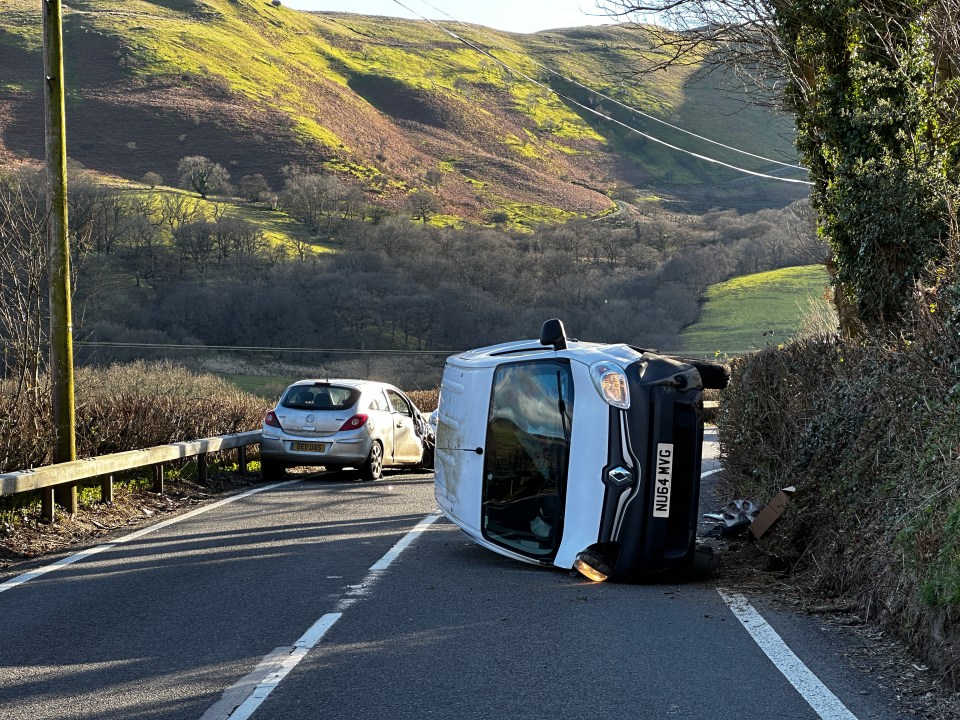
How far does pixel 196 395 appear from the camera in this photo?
2428 centimetres

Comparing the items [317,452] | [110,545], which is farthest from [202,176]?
[110,545]

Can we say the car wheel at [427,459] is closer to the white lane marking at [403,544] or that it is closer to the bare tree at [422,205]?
the white lane marking at [403,544]

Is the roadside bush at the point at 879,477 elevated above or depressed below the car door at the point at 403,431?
above

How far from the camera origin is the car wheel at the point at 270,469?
17859mm

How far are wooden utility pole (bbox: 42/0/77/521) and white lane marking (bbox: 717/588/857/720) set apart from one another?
8.07 m

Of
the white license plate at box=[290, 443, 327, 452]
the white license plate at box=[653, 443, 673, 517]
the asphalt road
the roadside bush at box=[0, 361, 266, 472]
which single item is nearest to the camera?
the asphalt road

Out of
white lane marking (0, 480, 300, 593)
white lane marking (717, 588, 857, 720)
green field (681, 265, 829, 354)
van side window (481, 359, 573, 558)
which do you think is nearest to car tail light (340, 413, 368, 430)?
white lane marking (0, 480, 300, 593)

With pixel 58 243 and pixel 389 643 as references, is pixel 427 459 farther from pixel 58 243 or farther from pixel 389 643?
pixel 389 643

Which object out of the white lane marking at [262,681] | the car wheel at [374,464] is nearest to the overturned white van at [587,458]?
the white lane marking at [262,681]

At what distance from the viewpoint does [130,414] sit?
17172 millimetres

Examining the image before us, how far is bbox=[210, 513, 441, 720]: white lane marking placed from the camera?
538cm

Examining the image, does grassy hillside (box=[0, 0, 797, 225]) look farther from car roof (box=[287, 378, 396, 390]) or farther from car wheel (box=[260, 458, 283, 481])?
car wheel (box=[260, 458, 283, 481])

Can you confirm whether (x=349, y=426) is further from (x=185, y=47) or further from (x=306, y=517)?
(x=185, y=47)

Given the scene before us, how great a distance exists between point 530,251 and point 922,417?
323ft
